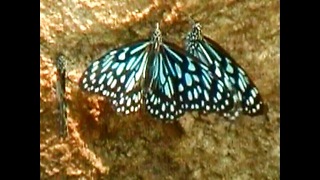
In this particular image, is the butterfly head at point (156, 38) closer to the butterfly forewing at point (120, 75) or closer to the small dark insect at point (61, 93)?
the butterfly forewing at point (120, 75)

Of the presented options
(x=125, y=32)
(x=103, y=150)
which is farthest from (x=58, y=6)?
(x=103, y=150)

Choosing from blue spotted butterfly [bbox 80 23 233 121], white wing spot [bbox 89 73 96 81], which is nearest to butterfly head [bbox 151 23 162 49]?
blue spotted butterfly [bbox 80 23 233 121]

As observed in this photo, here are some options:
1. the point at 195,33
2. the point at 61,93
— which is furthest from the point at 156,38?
the point at 61,93

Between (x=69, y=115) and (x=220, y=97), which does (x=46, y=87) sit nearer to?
(x=69, y=115)

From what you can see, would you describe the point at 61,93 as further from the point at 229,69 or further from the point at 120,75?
the point at 229,69

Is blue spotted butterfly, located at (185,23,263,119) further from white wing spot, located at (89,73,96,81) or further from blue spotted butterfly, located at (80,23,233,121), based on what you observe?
white wing spot, located at (89,73,96,81)

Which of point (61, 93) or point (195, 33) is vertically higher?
point (195, 33)
